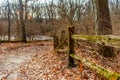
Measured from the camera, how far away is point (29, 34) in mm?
32812

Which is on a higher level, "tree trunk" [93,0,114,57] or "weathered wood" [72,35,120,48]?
"tree trunk" [93,0,114,57]

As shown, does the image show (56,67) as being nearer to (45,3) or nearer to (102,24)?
(102,24)

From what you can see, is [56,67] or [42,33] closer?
[56,67]

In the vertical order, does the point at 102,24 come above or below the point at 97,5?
below

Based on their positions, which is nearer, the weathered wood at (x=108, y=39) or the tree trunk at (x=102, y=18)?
the weathered wood at (x=108, y=39)

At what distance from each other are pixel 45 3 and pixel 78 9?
21182 mm

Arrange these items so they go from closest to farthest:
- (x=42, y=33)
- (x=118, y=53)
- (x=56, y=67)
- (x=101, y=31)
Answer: (x=56, y=67) < (x=101, y=31) < (x=118, y=53) < (x=42, y=33)

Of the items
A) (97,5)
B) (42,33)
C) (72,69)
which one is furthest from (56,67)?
(42,33)

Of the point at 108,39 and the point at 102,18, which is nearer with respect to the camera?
the point at 108,39

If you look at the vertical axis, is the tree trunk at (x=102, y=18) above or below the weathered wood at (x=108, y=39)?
above

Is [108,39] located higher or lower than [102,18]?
lower

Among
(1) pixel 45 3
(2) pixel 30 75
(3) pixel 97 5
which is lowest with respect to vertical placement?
(2) pixel 30 75

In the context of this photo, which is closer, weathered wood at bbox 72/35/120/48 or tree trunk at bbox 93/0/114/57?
weathered wood at bbox 72/35/120/48

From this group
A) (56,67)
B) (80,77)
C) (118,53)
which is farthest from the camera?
(118,53)
